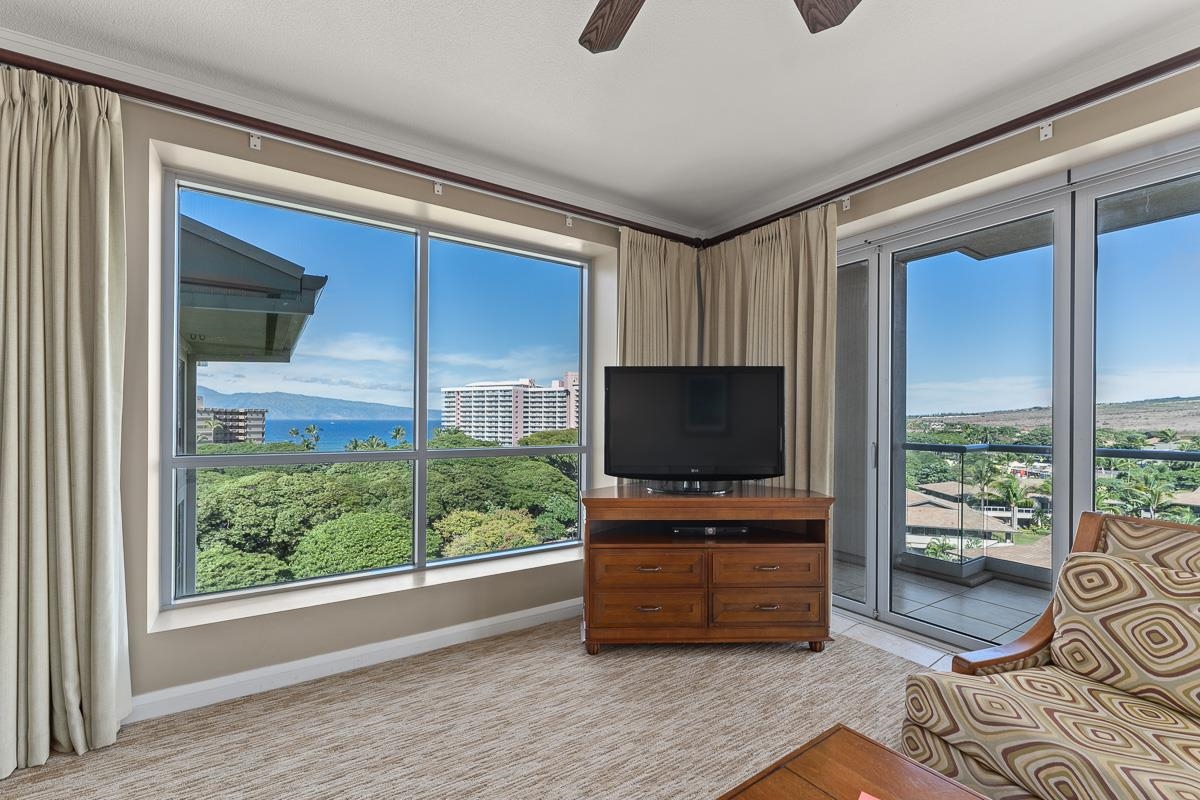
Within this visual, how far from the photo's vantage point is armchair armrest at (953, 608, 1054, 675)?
1.88 metres

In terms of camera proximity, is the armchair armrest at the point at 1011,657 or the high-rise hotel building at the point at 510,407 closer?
the armchair armrest at the point at 1011,657

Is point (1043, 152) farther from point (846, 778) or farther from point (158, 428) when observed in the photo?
point (158, 428)

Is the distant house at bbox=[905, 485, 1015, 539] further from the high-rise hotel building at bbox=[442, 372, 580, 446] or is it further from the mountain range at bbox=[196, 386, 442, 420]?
the mountain range at bbox=[196, 386, 442, 420]

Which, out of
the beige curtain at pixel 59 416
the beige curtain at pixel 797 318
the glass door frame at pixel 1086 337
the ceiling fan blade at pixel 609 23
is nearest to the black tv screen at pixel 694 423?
the beige curtain at pixel 797 318

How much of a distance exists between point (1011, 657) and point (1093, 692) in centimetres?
22

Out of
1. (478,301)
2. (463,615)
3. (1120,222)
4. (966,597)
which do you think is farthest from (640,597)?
(1120,222)

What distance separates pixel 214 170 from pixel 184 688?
2.22 m

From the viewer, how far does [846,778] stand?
4.29 ft

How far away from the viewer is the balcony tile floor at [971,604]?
2742 millimetres

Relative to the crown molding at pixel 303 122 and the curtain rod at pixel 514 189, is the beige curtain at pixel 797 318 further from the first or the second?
the crown molding at pixel 303 122

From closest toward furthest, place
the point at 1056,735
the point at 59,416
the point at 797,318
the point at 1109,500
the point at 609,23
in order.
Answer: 1. the point at 1056,735
2. the point at 609,23
3. the point at 59,416
4. the point at 1109,500
5. the point at 797,318

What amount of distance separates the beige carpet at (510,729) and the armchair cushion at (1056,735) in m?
0.51

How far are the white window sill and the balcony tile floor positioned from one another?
185 cm

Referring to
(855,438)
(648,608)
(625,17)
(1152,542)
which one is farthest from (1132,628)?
(625,17)
